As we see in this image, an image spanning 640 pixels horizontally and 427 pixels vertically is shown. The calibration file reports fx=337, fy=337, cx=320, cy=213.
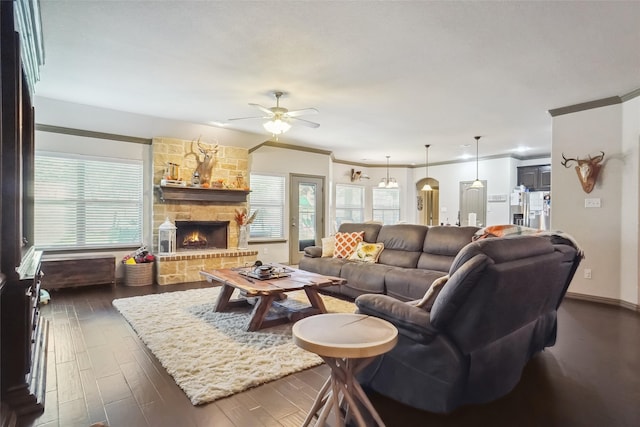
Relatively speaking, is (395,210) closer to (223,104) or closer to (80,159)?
(223,104)

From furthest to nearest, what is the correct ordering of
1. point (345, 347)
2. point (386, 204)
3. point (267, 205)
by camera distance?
point (386, 204)
point (267, 205)
point (345, 347)

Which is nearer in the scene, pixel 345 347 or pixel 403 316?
pixel 345 347

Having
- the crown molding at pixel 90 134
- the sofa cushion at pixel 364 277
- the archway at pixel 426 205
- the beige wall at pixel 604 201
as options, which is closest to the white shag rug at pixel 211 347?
the sofa cushion at pixel 364 277

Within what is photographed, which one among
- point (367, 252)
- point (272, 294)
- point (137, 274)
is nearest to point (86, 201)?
point (137, 274)

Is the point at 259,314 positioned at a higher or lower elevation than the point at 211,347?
higher

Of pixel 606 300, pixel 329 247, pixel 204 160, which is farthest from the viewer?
pixel 204 160

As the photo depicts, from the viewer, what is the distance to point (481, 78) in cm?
370

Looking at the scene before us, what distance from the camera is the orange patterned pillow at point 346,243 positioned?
199 inches

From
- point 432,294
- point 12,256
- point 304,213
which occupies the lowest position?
point 432,294

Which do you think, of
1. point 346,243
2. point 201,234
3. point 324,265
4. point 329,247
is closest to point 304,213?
point 201,234

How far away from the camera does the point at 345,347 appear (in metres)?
1.46

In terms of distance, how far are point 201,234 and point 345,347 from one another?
5.41m

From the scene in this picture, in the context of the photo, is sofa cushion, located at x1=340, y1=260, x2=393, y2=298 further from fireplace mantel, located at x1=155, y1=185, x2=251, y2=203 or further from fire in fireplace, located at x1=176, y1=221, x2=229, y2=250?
fire in fireplace, located at x1=176, y1=221, x2=229, y2=250

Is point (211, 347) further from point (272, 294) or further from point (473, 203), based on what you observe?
point (473, 203)
